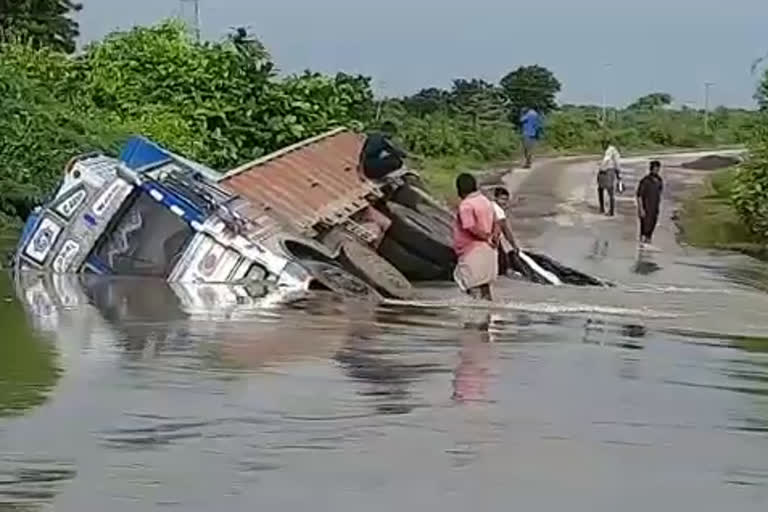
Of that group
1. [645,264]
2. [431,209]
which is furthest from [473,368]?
[645,264]

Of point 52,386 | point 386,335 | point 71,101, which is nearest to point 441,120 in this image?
point 71,101

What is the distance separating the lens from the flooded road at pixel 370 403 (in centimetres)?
858

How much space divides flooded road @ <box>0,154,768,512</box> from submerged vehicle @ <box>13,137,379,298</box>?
46 centimetres

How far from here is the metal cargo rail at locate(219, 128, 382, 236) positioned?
21.0 meters

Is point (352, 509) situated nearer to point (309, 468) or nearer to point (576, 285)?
point (309, 468)

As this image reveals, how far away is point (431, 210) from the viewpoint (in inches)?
899

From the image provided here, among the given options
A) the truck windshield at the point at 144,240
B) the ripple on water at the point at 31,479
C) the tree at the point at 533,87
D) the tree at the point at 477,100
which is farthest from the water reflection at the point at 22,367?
the tree at the point at 533,87

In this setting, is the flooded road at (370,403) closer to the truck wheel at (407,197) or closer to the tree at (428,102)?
the truck wheel at (407,197)

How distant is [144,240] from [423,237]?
356 cm

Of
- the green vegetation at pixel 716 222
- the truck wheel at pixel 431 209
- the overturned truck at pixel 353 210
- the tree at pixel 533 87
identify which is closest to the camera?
the overturned truck at pixel 353 210

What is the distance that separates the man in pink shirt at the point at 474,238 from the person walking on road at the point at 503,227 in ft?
0.46

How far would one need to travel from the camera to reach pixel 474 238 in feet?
56.6

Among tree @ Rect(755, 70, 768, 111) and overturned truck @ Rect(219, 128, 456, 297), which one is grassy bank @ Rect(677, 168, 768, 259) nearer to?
tree @ Rect(755, 70, 768, 111)

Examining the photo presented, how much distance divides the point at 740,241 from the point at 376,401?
2134 centimetres
